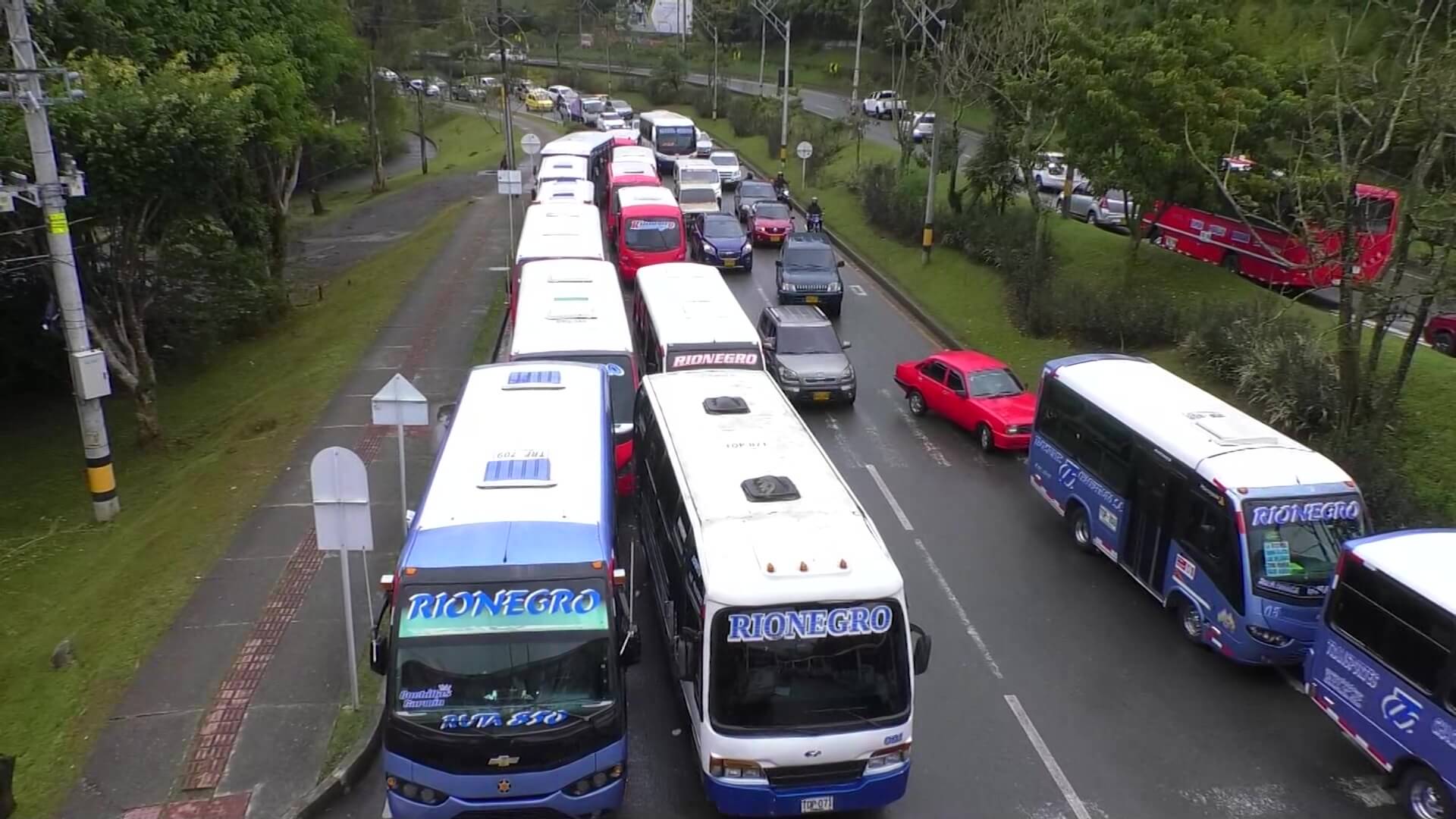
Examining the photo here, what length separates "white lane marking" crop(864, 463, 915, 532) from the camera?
49.5 feet

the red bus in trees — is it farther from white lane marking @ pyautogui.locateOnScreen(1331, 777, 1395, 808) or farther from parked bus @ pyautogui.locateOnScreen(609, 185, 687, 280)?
parked bus @ pyautogui.locateOnScreen(609, 185, 687, 280)

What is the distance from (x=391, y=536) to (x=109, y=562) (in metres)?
3.66

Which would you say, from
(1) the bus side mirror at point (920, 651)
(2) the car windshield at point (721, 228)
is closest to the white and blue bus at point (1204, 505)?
(1) the bus side mirror at point (920, 651)

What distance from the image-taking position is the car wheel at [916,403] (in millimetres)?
19750

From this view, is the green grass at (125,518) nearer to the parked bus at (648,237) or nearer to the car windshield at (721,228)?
the parked bus at (648,237)

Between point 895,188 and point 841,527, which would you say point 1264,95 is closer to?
point 895,188

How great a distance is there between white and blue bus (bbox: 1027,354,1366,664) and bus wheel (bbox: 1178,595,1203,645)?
2 cm

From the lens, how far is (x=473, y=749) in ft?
25.4

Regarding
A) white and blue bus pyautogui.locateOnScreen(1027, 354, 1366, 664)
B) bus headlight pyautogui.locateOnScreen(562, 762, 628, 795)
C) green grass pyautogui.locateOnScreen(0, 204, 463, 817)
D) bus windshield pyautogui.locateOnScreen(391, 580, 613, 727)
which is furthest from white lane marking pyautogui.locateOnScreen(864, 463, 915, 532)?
green grass pyautogui.locateOnScreen(0, 204, 463, 817)

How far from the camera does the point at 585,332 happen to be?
15.6m

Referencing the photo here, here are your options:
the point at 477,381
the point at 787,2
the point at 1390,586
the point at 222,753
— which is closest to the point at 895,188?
the point at 477,381

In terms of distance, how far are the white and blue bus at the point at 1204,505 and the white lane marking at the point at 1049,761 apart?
2495 millimetres

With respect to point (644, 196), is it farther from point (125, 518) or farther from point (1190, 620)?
point (1190, 620)

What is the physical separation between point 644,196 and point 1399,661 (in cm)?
2319
